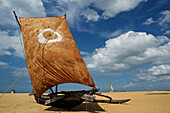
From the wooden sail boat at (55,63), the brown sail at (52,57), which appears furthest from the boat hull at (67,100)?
the brown sail at (52,57)

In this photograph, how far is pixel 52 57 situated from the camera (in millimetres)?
9641

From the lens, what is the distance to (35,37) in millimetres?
10844

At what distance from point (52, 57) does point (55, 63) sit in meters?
0.62

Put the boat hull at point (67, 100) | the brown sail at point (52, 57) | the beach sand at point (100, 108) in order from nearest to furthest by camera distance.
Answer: the boat hull at point (67, 100) → the beach sand at point (100, 108) → the brown sail at point (52, 57)

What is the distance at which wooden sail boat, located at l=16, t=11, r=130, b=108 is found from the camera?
29.1 ft

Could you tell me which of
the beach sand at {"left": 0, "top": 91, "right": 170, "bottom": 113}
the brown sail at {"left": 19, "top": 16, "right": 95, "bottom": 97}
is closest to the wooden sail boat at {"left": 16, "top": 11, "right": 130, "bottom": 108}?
the brown sail at {"left": 19, "top": 16, "right": 95, "bottom": 97}

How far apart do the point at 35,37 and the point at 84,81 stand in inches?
249

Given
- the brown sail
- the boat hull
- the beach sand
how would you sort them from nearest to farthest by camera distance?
the boat hull
the beach sand
the brown sail

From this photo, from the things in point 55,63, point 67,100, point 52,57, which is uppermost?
point 52,57

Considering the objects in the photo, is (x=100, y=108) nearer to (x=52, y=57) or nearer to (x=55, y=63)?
(x=55, y=63)

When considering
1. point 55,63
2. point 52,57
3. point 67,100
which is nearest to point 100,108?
point 67,100

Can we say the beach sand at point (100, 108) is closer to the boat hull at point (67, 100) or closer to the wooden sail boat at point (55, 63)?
the boat hull at point (67, 100)

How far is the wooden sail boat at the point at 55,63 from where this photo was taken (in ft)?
29.1

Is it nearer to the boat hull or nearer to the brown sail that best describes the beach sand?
the boat hull
